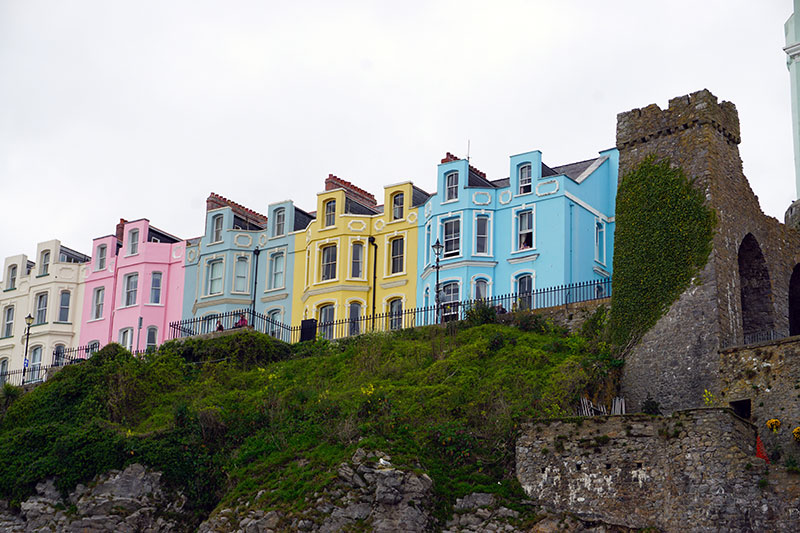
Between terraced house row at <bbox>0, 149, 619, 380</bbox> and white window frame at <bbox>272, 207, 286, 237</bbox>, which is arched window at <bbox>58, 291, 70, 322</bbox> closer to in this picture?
terraced house row at <bbox>0, 149, 619, 380</bbox>

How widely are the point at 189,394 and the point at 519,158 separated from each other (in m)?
16.2

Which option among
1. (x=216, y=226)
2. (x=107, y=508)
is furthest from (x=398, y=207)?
(x=107, y=508)

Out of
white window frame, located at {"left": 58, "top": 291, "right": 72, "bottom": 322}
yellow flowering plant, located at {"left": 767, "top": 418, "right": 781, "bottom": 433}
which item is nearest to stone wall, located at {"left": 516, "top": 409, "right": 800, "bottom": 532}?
yellow flowering plant, located at {"left": 767, "top": 418, "right": 781, "bottom": 433}

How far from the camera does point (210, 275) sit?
173 feet

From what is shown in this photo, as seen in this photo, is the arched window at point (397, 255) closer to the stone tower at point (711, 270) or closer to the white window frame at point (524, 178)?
the white window frame at point (524, 178)

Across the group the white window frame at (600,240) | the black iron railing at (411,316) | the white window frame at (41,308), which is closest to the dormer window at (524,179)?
the white window frame at (600,240)

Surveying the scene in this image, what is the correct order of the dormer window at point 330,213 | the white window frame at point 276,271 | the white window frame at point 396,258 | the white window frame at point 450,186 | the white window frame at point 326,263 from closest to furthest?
the white window frame at point 450,186
the white window frame at point 396,258
the white window frame at point 326,263
the dormer window at point 330,213
the white window frame at point 276,271

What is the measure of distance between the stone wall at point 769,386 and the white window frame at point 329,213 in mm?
22301

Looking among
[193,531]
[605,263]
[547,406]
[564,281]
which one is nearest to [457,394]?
[547,406]

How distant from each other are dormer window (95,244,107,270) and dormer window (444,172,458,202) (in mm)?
18140

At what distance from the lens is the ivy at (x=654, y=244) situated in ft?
113

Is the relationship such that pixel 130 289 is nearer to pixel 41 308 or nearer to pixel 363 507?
pixel 41 308

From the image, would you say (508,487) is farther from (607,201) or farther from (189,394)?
(607,201)

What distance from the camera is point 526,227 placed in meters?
46.1
